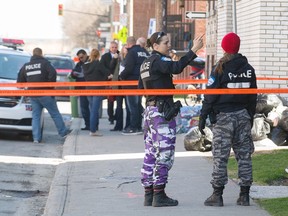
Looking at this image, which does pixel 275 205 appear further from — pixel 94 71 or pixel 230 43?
pixel 94 71

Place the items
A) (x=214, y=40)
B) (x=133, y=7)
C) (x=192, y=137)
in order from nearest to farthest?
(x=192, y=137), (x=214, y=40), (x=133, y=7)

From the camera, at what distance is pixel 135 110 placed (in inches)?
687

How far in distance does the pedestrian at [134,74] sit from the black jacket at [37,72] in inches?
55.1

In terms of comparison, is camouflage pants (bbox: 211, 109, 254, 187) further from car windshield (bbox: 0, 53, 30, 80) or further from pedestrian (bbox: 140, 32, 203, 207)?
car windshield (bbox: 0, 53, 30, 80)

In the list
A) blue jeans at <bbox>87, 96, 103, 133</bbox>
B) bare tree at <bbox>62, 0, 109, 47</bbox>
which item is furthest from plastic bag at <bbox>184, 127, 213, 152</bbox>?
bare tree at <bbox>62, 0, 109, 47</bbox>

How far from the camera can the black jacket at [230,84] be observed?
912cm

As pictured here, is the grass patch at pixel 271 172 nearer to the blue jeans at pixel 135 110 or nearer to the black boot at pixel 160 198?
the black boot at pixel 160 198

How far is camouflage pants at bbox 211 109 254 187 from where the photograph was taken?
9.13m

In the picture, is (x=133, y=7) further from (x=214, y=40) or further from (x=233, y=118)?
(x=233, y=118)

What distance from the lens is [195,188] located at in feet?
34.4

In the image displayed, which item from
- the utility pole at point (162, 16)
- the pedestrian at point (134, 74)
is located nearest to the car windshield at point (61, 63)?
the utility pole at point (162, 16)

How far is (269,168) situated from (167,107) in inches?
115

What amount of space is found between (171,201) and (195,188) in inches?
48.5

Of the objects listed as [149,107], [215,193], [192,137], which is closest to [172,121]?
[149,107]
